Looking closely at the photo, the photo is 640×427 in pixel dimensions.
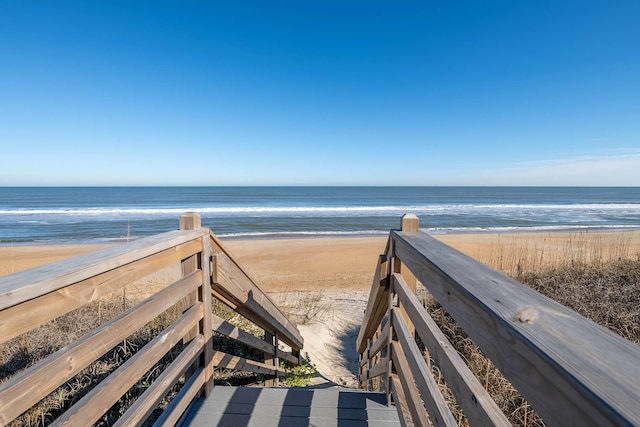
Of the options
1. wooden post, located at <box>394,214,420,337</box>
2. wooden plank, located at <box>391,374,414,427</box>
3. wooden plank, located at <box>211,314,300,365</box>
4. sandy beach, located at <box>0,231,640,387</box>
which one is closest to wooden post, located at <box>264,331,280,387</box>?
wooden plank, located at <box>211,314,300,365</box>

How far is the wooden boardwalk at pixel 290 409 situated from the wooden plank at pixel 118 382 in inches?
27.2

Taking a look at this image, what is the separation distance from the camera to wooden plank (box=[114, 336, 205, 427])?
1520mm

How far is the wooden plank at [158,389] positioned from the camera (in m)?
1.52

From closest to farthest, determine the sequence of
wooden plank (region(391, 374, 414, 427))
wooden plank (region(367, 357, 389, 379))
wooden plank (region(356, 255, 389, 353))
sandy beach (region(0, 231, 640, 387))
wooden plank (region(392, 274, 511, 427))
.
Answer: wooden plank (region(392, 274, 511, 427)), wooden plank (region(391, 374, 414, 427)), wooden plank (region(356, 255, 389, 353)), wooden plank (region(367, 357, 389, 379)), sandy beach (region(0, 231, 640, 387))

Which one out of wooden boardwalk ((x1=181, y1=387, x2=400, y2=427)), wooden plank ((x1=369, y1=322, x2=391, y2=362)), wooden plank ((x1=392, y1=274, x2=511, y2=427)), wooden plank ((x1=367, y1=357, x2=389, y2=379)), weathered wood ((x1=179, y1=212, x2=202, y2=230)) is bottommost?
wooden boardwalk ((x1=181, y1=387, x2=400, y2=427))

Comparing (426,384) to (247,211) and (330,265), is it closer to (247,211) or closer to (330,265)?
(330,265)

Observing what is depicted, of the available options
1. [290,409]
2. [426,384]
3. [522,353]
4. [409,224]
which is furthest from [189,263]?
[522,353]

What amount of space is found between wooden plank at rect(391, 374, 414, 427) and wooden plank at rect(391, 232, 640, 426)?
44.0 inches

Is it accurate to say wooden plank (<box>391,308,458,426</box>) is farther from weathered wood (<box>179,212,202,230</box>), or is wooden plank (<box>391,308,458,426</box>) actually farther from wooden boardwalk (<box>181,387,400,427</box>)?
weathered wood (<box>179,212,202,230</box>)

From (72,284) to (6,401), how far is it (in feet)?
1.10

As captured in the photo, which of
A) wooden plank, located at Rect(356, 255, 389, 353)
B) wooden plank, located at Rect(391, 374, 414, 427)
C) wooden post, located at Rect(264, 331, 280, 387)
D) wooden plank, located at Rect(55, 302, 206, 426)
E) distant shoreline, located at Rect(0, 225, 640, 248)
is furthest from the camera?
distant shoreline, located at Rect(0, 225, 640, 248)

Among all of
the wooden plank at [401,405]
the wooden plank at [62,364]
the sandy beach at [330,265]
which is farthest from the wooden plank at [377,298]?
the sandy beach at [330,265]

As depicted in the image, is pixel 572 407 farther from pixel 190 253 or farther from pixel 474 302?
pixel 190 253

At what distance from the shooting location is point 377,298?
8.22ft
